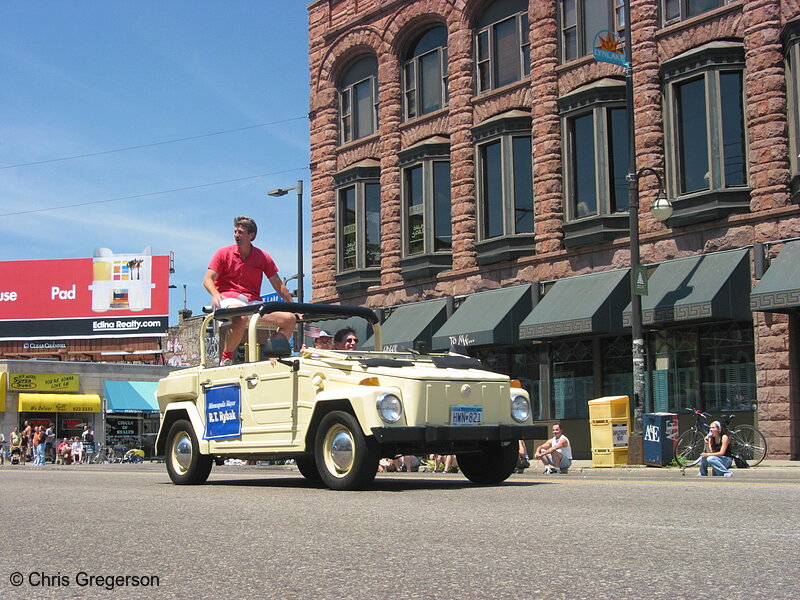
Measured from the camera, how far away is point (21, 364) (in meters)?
49.0

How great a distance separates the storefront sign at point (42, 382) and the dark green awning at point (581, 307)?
3084cm

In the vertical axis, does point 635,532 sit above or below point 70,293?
below

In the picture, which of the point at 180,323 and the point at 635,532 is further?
the point at 180,323

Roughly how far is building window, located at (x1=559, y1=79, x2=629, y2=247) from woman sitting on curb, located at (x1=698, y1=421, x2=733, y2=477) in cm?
805

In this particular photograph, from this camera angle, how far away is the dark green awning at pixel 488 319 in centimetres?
2584

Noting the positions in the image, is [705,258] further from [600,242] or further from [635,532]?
[635,532]

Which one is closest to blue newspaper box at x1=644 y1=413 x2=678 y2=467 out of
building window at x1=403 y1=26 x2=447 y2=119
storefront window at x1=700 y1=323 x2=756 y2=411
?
storefront window at x1=700 y1=323 x2=756 y2=411

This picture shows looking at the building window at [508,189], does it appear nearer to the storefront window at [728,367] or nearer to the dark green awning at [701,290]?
the dark green awning at [701,290]

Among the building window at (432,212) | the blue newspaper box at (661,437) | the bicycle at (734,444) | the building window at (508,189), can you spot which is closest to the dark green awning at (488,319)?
the building window at (508,189)

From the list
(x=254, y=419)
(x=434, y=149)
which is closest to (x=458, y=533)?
(x=254, y=419)

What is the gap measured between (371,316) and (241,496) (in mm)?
3235

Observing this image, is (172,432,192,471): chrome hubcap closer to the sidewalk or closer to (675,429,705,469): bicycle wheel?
the sidewalk

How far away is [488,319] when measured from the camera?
86.3 feet

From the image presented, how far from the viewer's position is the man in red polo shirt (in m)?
12.1
